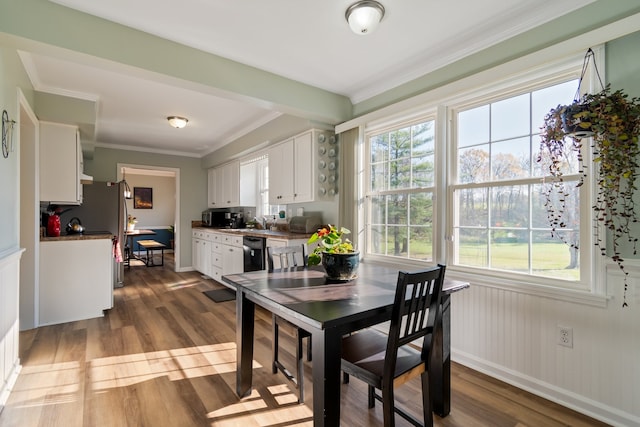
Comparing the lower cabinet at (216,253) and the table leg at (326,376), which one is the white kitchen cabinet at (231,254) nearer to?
the lower cabinet at (216,253)

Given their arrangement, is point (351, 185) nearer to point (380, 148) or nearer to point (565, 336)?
point (380, 148)

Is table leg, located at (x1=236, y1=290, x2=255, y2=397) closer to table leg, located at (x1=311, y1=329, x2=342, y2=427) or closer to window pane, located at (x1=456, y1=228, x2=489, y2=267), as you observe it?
table leg, located at (x1=311, y1=329, x2=342, y2=427)

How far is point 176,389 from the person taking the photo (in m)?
2.14

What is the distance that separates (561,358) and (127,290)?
17.6 feet

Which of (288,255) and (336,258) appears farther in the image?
(288,255)

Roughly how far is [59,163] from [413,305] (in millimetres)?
4123

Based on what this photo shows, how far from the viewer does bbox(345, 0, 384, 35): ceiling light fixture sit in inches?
76.6

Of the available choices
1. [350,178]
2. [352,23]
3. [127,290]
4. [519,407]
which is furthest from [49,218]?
[519,407]

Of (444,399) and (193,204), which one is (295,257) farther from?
(193,204)

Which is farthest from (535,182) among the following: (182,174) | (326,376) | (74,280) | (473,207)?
(182,174)

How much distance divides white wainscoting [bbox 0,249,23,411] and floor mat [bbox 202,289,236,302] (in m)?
2.19

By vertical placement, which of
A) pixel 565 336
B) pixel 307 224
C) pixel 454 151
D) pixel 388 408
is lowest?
pixel 388 408

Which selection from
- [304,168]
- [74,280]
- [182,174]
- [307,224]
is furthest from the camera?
[182,174]

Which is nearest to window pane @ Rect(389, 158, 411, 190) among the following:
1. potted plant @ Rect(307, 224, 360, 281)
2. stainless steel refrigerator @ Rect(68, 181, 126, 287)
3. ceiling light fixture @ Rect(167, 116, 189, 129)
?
potted plant @ Rect(307, 224, 360, 281)
